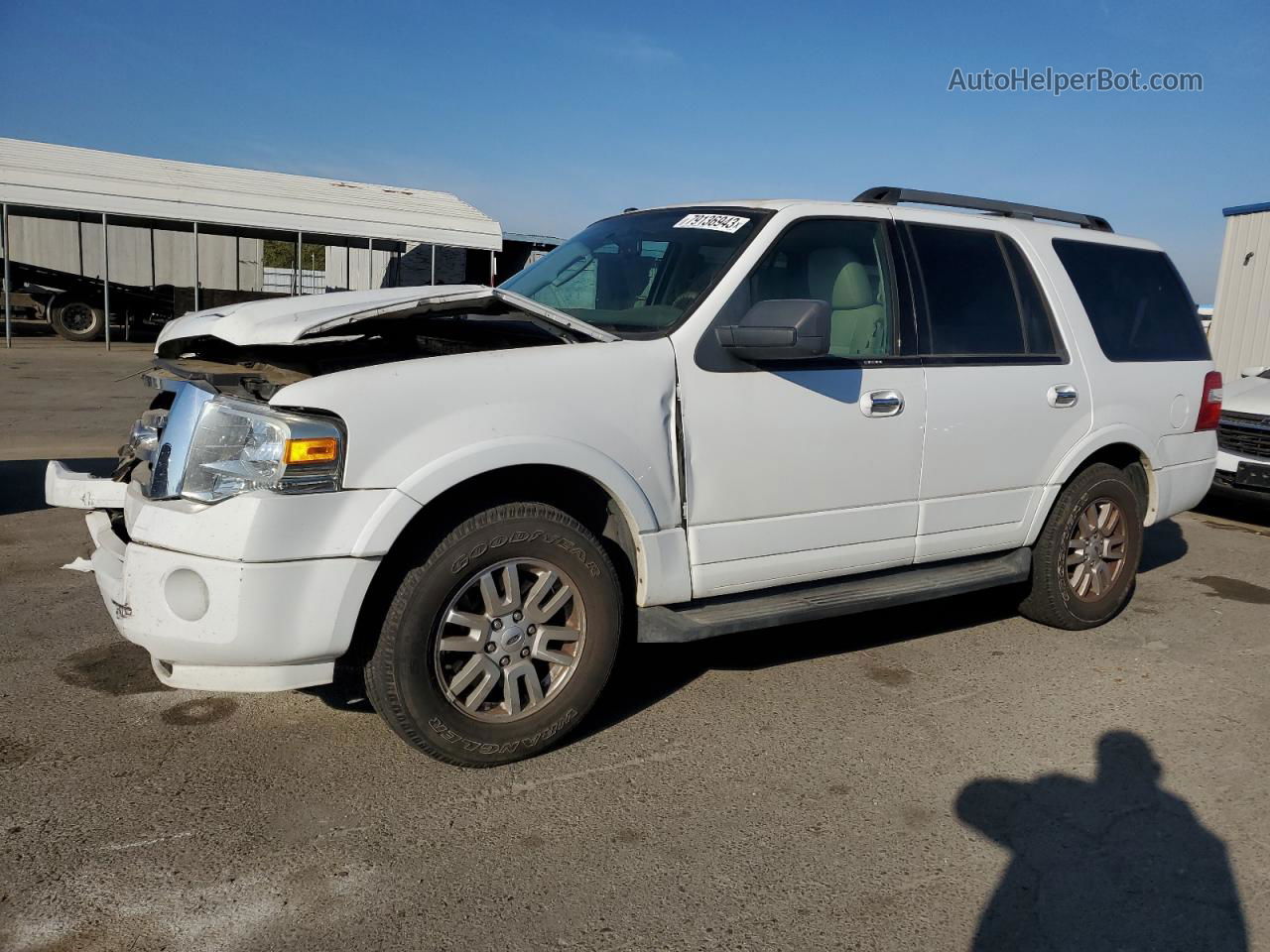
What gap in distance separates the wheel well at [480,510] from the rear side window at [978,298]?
1661mm

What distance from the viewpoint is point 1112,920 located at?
271 centimetres

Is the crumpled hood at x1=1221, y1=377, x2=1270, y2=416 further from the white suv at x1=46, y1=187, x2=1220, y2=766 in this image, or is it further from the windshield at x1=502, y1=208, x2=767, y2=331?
the windshield at x1=502, y1=208, x2=767, y2=331

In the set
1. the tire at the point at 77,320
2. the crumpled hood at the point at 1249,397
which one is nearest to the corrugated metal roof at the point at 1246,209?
the crumpled hood at the point at 1249,397

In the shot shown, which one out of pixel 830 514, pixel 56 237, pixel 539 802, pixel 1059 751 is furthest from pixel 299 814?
pixel 56 237

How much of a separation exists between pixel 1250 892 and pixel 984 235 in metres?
3.01

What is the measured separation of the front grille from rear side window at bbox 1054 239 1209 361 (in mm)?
3093

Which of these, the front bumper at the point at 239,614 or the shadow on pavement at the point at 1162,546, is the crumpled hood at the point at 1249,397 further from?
the front bumper at the point at 239,614

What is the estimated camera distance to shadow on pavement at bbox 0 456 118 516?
678 cm

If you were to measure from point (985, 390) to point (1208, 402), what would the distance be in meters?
1.92

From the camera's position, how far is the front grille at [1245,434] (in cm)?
809

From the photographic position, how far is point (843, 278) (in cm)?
426

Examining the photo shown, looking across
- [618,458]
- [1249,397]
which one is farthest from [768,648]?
[1249,397]

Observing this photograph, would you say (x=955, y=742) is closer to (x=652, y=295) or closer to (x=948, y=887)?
(x=948, y=887)

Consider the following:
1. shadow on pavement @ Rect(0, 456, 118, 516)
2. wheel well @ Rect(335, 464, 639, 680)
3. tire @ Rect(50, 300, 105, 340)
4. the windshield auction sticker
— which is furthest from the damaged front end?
tire @ Rect(50, 300, 105, 340)
